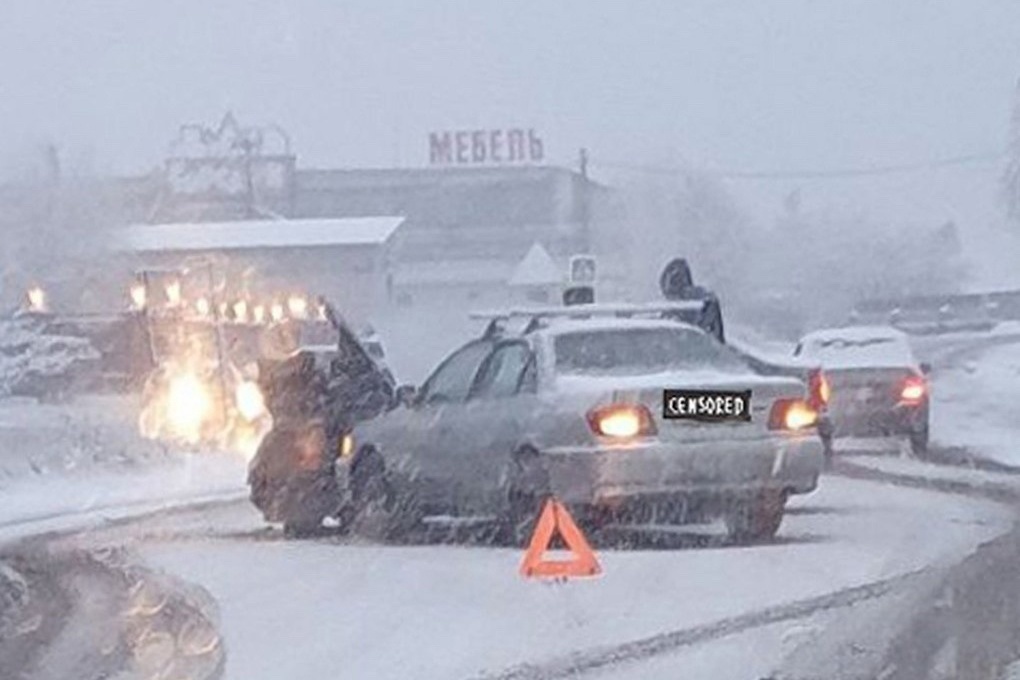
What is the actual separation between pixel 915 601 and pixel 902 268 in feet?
183

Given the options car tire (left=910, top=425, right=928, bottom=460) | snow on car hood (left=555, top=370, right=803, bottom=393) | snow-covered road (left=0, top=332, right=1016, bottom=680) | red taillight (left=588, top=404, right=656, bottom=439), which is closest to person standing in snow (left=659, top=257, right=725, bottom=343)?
snow-covered road (left=0, top=332, right=1016, bottom=680)

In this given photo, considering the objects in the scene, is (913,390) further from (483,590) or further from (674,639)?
(674,639)

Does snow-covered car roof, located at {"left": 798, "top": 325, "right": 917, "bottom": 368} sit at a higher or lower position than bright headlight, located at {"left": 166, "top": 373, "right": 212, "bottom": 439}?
higher

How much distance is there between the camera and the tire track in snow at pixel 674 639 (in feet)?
32.1

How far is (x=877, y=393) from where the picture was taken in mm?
25031

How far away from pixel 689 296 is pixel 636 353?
6.64 meters

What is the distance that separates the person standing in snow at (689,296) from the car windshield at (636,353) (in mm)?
4229

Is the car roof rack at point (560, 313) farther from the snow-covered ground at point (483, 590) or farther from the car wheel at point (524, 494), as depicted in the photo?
the snow-covered ground at point (483, 590)

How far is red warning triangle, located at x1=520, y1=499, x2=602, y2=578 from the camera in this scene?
12.4 meters

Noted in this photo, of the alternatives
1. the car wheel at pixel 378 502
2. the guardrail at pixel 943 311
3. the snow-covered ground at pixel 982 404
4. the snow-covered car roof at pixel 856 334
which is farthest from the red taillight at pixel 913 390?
the guardrail at pixel 943 311

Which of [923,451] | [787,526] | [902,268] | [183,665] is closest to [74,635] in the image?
[183,665]

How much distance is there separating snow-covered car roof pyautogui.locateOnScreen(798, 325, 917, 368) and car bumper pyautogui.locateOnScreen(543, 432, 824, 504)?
10592 millimetres

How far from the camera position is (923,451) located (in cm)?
2564

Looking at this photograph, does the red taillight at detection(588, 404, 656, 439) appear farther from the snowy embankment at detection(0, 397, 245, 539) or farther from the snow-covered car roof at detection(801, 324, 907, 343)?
the snow-covered car roof at detection(801, 324, 907, 343)
